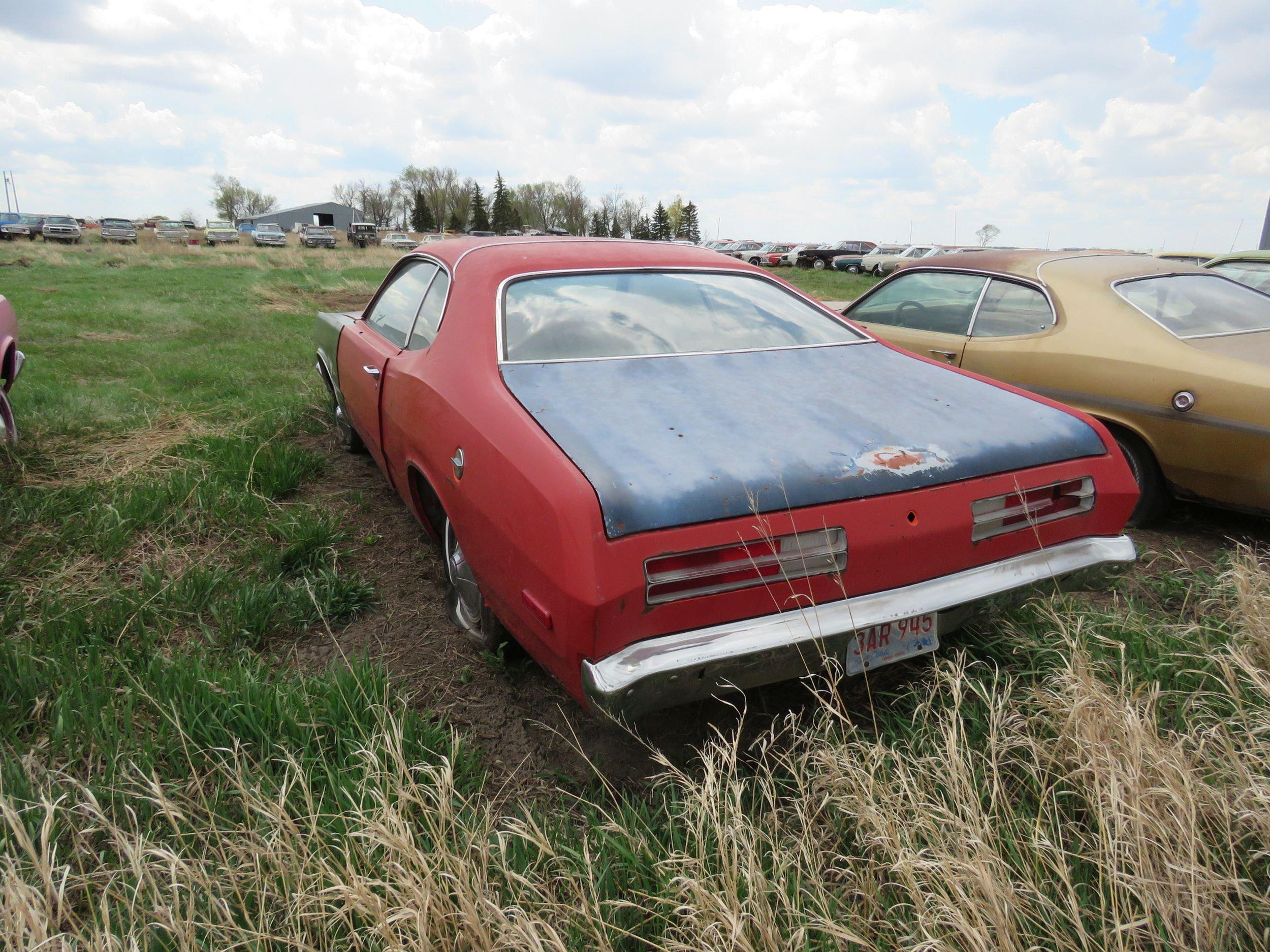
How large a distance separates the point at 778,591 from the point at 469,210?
87.1 meters

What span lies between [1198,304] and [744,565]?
11.6 feet

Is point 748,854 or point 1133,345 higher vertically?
point 1133,345

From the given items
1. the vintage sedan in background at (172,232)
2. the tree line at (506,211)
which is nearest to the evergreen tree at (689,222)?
the tree line at (506,211)

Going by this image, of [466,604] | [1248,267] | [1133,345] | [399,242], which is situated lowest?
[466,604]

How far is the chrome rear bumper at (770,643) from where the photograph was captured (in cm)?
174

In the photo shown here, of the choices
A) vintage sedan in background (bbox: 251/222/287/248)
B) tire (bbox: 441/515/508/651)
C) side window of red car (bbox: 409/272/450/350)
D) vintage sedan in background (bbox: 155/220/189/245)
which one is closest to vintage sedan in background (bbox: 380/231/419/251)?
vintage sedan in background (bbox: 251/222/287/248)

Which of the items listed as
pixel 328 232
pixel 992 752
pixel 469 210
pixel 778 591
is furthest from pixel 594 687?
pixel 469 210

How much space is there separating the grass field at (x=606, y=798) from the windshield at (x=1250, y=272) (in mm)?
3475

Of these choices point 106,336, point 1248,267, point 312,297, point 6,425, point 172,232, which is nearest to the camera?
point 6,425

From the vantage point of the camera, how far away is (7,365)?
426 centimetres

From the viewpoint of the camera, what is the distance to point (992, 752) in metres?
1.83

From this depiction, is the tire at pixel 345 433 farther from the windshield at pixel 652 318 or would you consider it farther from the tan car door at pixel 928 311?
the tan car door at pixel 928 311

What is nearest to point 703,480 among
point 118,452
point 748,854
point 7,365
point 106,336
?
point 748,854

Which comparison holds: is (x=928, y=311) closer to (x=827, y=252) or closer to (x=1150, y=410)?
(x=1150, y=410)
